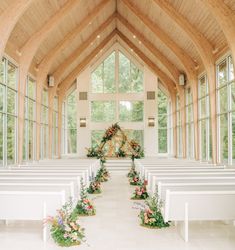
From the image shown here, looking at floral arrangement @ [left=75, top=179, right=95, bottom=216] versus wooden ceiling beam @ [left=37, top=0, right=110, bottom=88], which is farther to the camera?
wooden ceiling beam @ [left=37, top=0, right=110, bottom=88]

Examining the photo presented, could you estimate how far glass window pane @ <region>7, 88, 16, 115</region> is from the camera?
11.9 metres

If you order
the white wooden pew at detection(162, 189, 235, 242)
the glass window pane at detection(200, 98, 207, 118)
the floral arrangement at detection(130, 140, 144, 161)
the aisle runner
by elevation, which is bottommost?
the aisle runner

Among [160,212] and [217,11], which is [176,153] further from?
[160,212]

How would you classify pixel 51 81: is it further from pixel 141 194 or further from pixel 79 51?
pixel 141 194

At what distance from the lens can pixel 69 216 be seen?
4.71 m

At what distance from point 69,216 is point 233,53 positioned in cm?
630

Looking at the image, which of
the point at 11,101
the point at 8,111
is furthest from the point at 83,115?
the point at 8,111

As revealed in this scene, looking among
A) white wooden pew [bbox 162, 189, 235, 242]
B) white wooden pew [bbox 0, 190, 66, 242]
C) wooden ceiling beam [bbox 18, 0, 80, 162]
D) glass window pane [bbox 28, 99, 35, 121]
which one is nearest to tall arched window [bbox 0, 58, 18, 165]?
wooden ceiling beam [bbox 18, 0, 80, 162]

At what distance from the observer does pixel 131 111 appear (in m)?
21.0

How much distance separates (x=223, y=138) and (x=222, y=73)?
7.16 feet

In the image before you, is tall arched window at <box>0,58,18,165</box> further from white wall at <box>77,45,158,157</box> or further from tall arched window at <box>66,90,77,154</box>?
tall arched window at <box>66,90,77,154</box>

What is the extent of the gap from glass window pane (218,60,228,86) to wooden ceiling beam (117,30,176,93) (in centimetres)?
708

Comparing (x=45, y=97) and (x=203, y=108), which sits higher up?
(x=45, y=97)

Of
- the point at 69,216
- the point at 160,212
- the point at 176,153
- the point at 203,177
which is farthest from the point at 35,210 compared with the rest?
the point at 176,153
